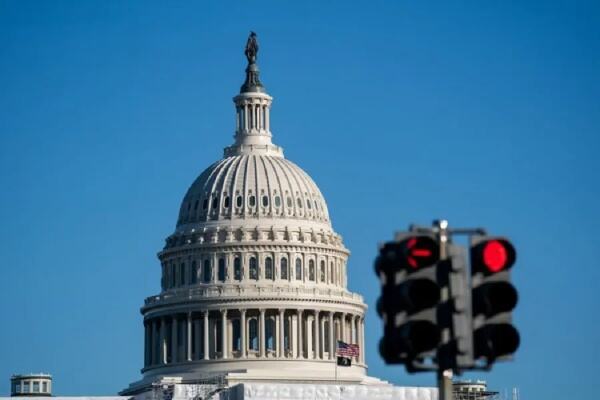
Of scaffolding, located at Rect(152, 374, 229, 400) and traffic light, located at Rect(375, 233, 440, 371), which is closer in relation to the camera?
traffic light, located at Rect(375, 233, 440, 371)

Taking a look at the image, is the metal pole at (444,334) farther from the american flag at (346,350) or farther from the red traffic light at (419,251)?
the american flag at (346,350)

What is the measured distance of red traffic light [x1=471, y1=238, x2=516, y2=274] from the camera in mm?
25266

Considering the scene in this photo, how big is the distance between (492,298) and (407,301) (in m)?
1.08

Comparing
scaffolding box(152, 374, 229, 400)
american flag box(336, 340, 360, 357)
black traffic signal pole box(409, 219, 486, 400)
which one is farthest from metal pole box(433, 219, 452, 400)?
american flag box(336, 340, 360, 357)

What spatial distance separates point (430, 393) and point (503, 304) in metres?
169

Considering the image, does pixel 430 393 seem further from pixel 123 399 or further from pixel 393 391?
pixel 123 399

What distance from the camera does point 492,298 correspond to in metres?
25.3

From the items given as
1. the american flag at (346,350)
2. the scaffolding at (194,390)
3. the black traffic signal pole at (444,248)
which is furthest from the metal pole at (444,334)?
the american flag at (346,350)

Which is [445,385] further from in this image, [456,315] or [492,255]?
[492,255]

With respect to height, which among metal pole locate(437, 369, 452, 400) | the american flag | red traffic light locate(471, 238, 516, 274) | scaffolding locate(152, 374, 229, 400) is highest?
the american flag

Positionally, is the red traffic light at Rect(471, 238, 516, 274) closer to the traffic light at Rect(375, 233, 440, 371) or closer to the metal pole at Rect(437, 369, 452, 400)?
the traffic light at Rect(375, 233, 440, 371)

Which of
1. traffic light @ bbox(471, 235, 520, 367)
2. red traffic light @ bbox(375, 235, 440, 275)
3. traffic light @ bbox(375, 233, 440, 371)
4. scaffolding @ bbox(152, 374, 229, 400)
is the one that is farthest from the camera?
scaffolding @ bbox(152, 374, 229, 400)

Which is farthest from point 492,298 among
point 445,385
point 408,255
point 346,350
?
point 346,350

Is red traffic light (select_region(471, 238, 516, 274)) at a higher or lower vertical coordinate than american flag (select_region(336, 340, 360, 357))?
lower
